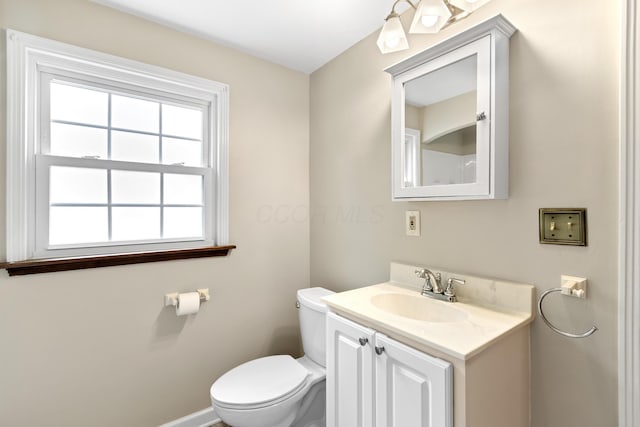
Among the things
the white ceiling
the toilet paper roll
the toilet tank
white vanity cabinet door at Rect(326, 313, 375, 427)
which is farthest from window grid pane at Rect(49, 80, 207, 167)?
white vanity cabinet door at Rect(326, 313, 375, 427)

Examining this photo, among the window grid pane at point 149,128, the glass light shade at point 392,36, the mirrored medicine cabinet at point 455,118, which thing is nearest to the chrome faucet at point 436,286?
the mirrored medicine cabinet at point 455,118

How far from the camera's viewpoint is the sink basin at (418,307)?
1198 millimetres

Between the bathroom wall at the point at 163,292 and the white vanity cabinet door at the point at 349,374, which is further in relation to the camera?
the bathroom wall at the point at 163,292

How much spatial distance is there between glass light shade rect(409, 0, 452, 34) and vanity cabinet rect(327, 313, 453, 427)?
1138 mm

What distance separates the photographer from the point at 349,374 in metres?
1.17

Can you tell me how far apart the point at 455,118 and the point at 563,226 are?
0.56 meters

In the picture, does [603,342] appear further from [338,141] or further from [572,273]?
[338,141]

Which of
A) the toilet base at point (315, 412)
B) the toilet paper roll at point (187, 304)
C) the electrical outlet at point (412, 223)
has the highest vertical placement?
the electrical outlet at point (412, 223)

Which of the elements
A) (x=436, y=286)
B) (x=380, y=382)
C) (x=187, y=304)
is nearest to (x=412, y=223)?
(x=436, y=286)

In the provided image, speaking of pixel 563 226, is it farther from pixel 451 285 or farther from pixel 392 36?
pixel 392 36

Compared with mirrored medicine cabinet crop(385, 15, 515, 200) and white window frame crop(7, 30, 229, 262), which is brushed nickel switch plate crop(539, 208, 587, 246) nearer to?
mirrored medicine cabinet crop(385, 15, 515, 200)

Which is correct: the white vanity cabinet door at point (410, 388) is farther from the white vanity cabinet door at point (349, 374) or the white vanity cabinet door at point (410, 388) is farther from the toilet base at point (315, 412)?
the toilet base at point (315, 412)

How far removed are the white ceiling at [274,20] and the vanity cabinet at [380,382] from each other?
5.03 feet

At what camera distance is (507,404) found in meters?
0.97
